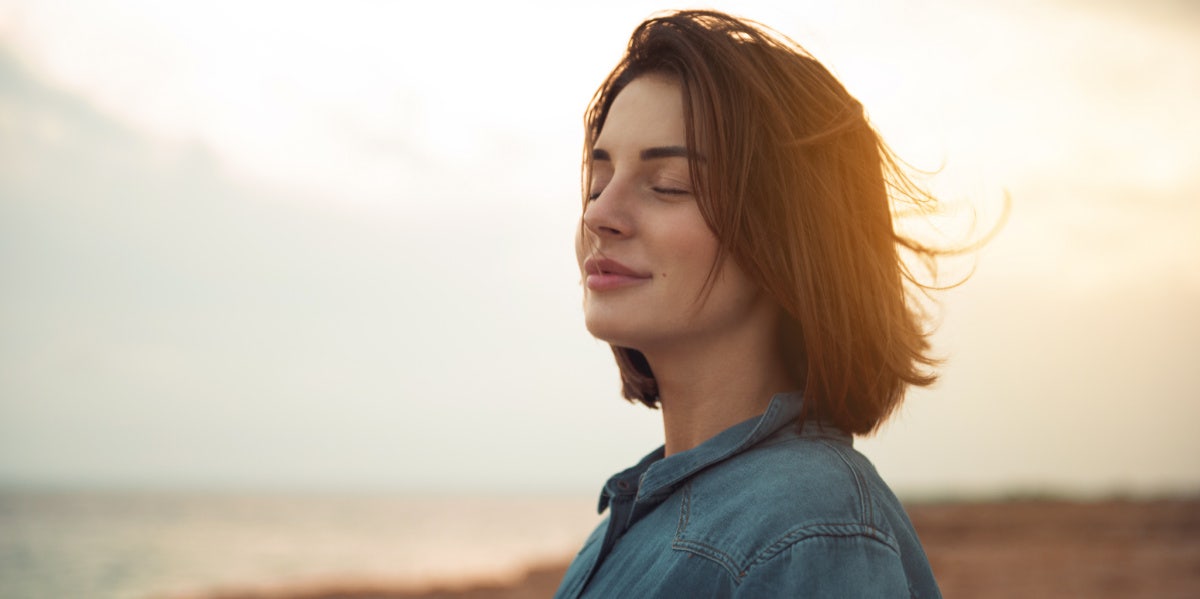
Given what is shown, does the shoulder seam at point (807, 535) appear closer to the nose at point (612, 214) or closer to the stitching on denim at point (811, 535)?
the stitching on denim at point (811, 535)

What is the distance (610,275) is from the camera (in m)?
1.78

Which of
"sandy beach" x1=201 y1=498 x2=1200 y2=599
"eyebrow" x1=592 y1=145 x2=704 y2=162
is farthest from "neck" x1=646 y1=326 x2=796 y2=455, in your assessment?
"sandy beach" x1=201 y1=498 x2=1200 y2=599

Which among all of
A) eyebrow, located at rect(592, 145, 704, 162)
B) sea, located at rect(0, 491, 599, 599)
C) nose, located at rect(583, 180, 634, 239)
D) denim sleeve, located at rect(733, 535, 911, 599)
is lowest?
denim sleeve, located at rect(733, 535, 911, 599)

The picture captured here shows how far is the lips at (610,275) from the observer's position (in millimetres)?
1750

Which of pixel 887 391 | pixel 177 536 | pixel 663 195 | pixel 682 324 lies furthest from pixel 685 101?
pixel 177 536

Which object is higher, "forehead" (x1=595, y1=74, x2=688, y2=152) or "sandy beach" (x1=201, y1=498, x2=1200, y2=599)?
"forehead" (x1=595, y1=74, x2=688, y2=152)

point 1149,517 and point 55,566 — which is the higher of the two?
point 55,566

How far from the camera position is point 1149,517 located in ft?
53.3

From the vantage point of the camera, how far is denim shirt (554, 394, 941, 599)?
50.2 inches

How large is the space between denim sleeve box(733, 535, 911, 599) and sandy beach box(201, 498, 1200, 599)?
8.57 meters

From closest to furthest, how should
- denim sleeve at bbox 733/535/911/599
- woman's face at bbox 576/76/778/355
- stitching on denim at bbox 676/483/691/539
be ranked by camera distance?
denim sleeve at bbox 733/535/911/599 < stitching on denim at bbox 676/483/691/539 < woman's face at bbox 576/76/778/355

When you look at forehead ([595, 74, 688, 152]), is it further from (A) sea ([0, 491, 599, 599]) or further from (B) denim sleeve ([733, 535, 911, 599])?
(A) sea ([0, 491, 599, 599])

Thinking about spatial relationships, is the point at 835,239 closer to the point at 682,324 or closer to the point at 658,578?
the point at 682,324

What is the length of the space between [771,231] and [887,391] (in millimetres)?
424
